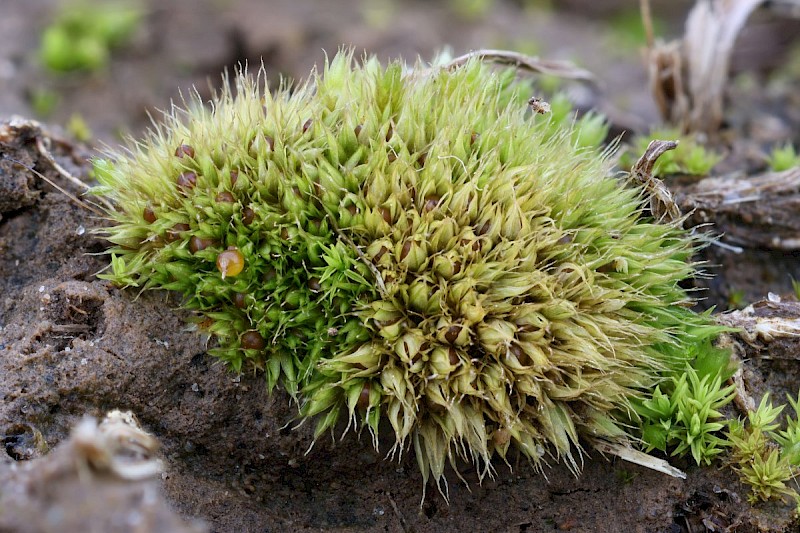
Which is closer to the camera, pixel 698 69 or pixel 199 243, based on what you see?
pixel 199 243

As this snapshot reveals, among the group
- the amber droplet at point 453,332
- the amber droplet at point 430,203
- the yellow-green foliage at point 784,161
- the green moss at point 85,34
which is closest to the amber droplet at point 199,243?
the amber droplet at point 430,203

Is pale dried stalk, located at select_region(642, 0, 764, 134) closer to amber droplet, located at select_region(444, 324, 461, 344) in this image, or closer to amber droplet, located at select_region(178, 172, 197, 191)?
amber droplet, located at select_region(444, 324, 461, 344)

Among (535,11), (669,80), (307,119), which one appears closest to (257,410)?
(307,119)

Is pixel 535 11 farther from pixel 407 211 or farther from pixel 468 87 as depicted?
pixel 407 211

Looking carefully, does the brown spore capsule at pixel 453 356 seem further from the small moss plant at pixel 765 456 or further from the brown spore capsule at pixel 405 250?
the small moss plant at pixel 765 456

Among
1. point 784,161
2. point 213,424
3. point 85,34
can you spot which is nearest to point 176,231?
point 213,424

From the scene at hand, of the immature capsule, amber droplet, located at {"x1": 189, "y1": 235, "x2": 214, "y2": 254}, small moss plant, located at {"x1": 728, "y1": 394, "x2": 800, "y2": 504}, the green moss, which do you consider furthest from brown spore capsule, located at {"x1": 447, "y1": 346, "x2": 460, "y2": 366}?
the green moss

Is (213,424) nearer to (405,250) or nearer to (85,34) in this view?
(405,250)
